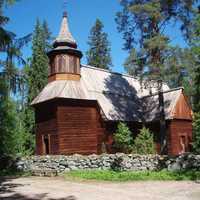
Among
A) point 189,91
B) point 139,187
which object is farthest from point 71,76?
point 189,91

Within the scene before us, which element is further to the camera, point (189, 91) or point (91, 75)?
point (189, 91)

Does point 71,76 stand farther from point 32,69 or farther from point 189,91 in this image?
point 189,91

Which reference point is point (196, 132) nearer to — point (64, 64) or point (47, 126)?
point (64, 64)

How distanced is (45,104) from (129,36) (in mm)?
8367

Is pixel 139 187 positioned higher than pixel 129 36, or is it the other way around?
pixel 129 36

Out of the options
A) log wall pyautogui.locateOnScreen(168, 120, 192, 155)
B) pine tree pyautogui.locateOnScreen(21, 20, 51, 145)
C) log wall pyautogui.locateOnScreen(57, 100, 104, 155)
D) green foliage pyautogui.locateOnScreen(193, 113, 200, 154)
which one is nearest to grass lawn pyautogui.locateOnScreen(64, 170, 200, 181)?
log wall pyautogui.locateOnScreen(57, 100, 104, 155)

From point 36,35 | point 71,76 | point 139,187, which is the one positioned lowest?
point 139,187

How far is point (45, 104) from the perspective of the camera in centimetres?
3120

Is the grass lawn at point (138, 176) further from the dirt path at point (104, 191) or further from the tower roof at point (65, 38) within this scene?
the tower roof at point (65, 38)

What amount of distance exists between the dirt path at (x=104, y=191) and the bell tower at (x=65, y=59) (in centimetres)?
1400

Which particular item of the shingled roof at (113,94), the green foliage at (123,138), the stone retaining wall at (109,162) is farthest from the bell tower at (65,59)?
the stone retaining wall at (109,162)

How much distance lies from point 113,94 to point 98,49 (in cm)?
3177

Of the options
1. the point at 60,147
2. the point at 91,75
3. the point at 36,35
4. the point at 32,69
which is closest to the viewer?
the point at 60,147

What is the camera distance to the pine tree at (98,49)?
63.7m
